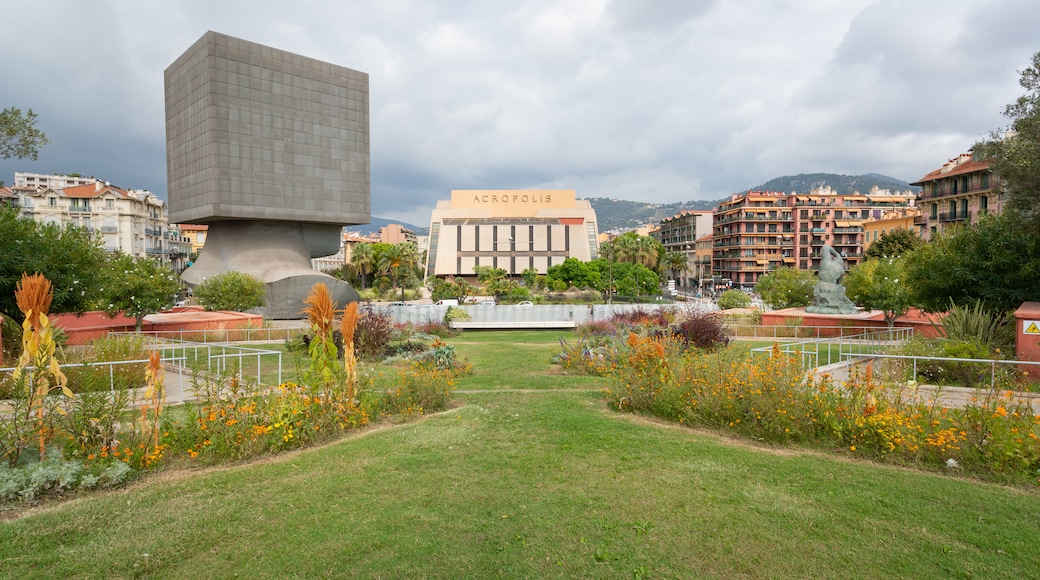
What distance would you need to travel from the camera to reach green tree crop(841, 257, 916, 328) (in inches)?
839

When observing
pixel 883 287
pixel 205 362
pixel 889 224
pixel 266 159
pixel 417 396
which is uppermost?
pixel 266 159

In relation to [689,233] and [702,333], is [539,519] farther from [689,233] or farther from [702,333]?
[689,233]

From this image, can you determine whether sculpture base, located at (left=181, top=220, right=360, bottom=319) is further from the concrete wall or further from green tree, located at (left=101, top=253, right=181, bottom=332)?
green tree, located at (left=101, top=253, right=181, bottom=332)

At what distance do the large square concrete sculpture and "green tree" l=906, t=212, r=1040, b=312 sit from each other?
4238 centimetres

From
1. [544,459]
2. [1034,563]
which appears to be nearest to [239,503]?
[544,459]

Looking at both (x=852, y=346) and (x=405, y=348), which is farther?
(x=405, y=348)

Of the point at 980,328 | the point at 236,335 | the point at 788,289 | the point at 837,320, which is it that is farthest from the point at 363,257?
the point at 980,328

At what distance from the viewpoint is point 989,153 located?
50.8 feet

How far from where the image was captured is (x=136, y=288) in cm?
2128

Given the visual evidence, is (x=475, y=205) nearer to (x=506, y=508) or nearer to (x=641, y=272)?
(x=641, y=272)

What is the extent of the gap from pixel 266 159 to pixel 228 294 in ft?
71.1

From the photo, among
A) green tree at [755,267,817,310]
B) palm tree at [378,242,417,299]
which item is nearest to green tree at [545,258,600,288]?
palm tree at [378,242,417,299]

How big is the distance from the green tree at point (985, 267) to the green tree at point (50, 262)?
78.0 feet

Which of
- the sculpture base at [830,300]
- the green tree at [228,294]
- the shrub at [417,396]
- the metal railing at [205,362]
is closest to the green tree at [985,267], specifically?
the sculpture base at [830,300]
